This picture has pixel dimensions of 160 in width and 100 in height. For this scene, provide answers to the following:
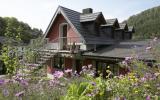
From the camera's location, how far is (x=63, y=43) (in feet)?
79.5

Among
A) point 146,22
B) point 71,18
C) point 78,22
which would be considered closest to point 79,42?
point 78,22

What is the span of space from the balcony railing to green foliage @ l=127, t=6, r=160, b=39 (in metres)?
14.4

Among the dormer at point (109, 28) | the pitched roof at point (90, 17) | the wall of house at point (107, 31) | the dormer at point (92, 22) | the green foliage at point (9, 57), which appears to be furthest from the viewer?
the wall of house at point (107, 31)

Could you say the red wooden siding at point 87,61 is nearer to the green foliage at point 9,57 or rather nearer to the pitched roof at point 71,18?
the pitched roof at point 71,18

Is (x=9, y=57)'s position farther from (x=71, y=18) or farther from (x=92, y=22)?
(x=92, y=22)

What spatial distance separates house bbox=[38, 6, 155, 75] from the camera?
21.1m

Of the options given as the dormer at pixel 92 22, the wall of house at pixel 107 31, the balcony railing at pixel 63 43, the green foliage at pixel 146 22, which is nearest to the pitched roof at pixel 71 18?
the dormer at pixel 92 22

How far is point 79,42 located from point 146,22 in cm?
2065

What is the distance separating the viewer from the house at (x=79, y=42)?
2109cm

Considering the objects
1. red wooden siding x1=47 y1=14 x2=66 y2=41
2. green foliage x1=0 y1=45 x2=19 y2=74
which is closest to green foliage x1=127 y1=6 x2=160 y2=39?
red wooden siding x1=47 y1=14 x2=66 y2=41

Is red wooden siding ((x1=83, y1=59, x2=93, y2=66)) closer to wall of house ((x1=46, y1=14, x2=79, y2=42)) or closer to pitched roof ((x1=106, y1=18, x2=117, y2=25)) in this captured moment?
wall of house ((x1=46, y1=14, x2=79, y2=42))

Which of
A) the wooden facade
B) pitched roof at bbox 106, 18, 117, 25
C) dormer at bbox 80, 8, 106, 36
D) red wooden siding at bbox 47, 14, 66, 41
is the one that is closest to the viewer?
the wooden facade

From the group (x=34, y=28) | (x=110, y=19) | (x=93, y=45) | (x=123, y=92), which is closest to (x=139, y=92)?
(x=123, y=92)

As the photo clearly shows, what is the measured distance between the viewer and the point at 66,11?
969 inches
